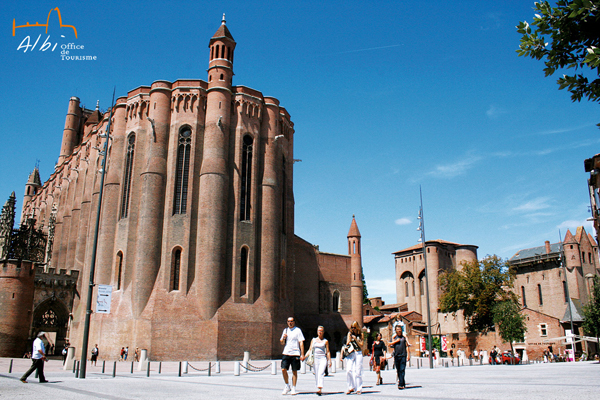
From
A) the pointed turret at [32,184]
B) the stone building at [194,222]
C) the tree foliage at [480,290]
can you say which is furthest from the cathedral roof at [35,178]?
the tree foliage at [480,290]

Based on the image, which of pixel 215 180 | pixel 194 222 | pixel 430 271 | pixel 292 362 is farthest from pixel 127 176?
pixel 430 271

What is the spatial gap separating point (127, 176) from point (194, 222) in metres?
6.79

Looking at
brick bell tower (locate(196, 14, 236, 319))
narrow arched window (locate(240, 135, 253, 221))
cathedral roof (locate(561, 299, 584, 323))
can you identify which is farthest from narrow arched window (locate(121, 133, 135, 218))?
cathedral roof (locate(561, 299, 584, 323))

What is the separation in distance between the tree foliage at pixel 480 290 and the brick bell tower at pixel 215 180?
20028 mm

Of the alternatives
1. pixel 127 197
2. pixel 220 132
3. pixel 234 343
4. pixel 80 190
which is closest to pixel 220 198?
pixel 220 132

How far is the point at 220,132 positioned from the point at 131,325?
1441 centimetres

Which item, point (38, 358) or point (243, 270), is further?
point (243, 270)

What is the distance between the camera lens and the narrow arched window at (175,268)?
107 feet

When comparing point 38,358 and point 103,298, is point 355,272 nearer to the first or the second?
point 103,298

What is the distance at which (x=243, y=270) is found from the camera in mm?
34375

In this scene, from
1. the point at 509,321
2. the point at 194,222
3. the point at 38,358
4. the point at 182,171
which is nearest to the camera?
the point at 38,358

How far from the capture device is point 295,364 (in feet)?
34.5

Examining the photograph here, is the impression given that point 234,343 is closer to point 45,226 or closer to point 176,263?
point 176,263

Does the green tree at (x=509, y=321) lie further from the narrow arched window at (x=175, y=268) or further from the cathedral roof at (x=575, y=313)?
the narrow arched window at (x=175, y=268)
